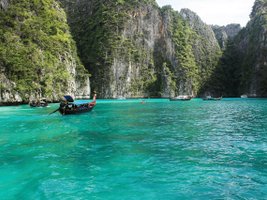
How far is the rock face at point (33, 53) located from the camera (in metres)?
74.6

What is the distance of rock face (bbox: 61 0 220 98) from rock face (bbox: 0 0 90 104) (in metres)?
35.5

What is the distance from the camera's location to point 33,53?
8344 centimetres

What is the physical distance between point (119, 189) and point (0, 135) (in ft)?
60.0

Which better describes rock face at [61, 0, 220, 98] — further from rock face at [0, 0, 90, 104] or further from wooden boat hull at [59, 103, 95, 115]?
wooden boat hull at [59, 103, 95, 115]

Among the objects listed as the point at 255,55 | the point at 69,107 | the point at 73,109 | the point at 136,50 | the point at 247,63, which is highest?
the point at 136,50

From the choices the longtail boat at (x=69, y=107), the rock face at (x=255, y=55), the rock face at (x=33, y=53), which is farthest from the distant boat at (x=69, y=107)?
the rock face at (x=255, y=55)

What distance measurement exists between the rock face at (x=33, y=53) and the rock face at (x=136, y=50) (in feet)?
116

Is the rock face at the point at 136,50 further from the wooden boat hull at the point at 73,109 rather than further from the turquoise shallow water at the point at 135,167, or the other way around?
the turquoise shallow water at the point at 135,167

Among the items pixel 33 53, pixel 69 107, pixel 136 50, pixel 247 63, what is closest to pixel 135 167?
pixel 69 107

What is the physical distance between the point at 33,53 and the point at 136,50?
82701 mm

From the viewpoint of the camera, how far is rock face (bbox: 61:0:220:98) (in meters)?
148

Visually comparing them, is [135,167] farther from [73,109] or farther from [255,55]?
[255,55]

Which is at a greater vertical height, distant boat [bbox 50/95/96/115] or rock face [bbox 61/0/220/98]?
rock face [bbox 61/0/220/98]

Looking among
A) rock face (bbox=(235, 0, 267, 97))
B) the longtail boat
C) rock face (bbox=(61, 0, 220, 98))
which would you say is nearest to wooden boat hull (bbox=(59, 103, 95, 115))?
the longtail boat
